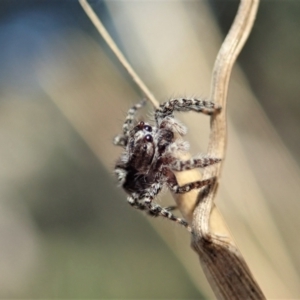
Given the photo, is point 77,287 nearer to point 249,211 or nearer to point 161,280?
point 161,280

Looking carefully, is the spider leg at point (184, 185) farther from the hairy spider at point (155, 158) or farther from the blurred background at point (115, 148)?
the blurred background at point (115, 148)

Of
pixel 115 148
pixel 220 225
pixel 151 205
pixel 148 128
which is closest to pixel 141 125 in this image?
pixel 148 128

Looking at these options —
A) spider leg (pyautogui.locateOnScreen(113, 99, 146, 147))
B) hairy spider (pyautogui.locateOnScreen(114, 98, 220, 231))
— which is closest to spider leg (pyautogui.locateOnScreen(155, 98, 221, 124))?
hairy spider (pyautogui.locateOnScreen(114, 98, 220, 231))

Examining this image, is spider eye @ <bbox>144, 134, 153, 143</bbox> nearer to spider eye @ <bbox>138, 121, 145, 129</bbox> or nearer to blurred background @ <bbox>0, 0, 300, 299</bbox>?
spider eye @ <bbox>138, 121, 145, 129</bbox>

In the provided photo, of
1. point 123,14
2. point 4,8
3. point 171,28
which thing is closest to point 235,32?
point 171,28

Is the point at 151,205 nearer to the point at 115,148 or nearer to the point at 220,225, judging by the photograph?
the point at 220,225
